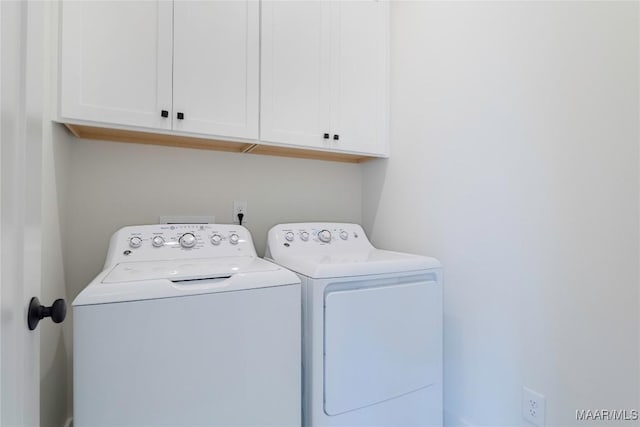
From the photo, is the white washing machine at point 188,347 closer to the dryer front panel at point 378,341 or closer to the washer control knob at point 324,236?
the dryer front panel at point 378,341

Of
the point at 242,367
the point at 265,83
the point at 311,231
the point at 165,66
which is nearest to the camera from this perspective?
the point at 242,367

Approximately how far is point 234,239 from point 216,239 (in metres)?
0.08

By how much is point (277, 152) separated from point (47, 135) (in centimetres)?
104

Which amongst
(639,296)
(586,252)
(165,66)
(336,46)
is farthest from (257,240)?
(639,296)

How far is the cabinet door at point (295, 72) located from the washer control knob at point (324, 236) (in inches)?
18.6

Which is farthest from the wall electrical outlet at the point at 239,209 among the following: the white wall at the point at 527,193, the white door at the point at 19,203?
the white door at the point at 19,203

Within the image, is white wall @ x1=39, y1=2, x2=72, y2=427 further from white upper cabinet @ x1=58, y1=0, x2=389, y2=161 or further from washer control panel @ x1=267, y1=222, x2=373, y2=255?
washer control panel @ x1=267, y1=222, x2=373, y2=255

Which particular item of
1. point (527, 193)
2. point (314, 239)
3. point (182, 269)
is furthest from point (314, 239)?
point (527, 193)

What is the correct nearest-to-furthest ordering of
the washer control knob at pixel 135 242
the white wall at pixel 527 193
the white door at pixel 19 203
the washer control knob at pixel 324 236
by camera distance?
the white door at pixel 19 203 → the white wall at pixel 527 193 → the washer control knob at pixel 135 242 → the washer control knob at pixel 324 236

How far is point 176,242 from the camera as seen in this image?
4.79 ft

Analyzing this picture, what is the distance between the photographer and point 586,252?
1093 millimetres

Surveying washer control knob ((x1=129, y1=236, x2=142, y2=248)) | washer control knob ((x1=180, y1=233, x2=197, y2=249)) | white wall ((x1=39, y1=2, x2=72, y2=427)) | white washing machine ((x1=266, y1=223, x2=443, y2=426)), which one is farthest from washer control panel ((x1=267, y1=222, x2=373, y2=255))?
white wall ((x1=39, y1=2, x2=72, y2=427))

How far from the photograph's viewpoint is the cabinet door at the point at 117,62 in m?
1.28

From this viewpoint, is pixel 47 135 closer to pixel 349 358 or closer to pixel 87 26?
pixel 87 26
